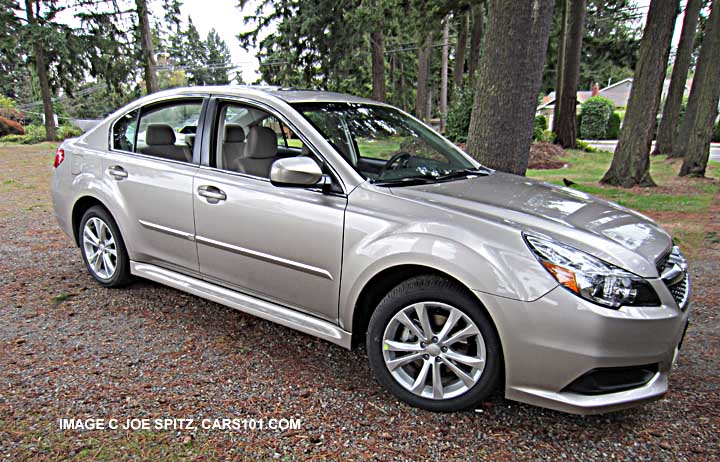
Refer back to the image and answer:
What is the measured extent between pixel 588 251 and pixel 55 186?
4503 mm

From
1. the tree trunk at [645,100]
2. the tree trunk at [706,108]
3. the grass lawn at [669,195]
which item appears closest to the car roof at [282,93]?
the grass lawn at [669,195]

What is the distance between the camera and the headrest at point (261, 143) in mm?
3619

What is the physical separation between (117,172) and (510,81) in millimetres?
3930

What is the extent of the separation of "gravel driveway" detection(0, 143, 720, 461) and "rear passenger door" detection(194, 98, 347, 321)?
1.43ft

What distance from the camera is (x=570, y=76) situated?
18.7m

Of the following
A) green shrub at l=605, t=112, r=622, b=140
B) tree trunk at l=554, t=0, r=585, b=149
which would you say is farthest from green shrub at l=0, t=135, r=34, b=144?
green shrub at l=605, t=112, r=622, b=140

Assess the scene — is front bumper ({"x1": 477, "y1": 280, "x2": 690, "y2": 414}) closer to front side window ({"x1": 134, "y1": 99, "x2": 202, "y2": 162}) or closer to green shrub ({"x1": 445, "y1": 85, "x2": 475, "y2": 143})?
front side window ({"x1": 134, "y1": 99, "x2": 202, "y2": 162})

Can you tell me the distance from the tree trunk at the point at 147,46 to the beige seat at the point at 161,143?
16.3m

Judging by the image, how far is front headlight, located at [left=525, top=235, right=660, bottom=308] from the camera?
237 cm

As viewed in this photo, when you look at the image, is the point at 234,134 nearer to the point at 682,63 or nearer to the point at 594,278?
the point at 594,278

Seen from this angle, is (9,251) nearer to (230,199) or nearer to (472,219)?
(230,199)

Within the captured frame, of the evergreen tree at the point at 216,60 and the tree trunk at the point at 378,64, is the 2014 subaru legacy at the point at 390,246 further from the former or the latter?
the evergreen tree at the point at 216,60

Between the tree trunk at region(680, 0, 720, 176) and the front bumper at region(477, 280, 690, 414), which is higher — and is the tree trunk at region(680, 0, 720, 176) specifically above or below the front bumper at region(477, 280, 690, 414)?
above

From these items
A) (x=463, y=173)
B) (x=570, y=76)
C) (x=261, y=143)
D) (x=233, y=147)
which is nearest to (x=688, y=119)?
(x=570, y=76)
